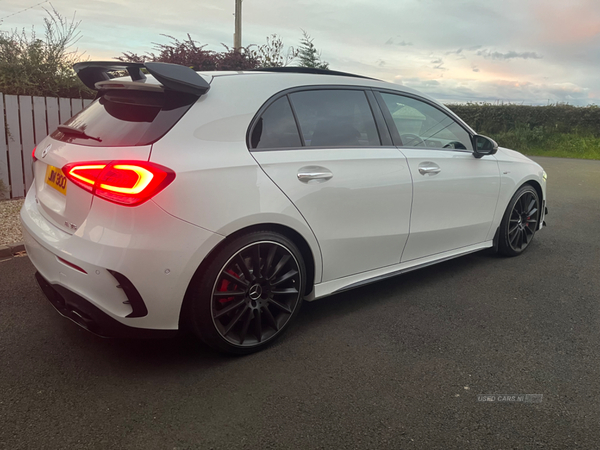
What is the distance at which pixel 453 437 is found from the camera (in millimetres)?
2311

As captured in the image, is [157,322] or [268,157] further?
[268,157]

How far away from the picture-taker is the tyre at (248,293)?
8.97 ft

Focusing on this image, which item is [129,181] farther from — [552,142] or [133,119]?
[552,142]

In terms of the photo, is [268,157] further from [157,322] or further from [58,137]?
[58,137]

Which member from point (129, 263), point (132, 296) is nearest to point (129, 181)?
point (129, 263)

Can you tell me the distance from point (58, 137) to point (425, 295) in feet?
9.71

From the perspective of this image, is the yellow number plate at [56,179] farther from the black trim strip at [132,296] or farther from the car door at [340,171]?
the car door at [340,171]

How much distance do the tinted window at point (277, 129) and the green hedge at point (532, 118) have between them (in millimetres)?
19694

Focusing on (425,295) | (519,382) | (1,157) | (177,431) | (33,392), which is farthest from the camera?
(1,157)

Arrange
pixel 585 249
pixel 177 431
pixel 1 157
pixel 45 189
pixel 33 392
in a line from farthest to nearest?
1. pixel 1 157
2. pixel 585 249
3. pixel 45 189
4. pixel 33 392
5. pixel 177 431

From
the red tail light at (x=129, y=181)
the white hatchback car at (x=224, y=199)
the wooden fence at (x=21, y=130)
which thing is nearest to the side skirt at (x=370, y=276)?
the white hatchback car at (x=224, y=199)

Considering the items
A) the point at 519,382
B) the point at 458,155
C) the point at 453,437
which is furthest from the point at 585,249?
the point at 453,437

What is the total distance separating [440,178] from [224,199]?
2030mm

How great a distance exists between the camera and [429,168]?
12.7 feet
